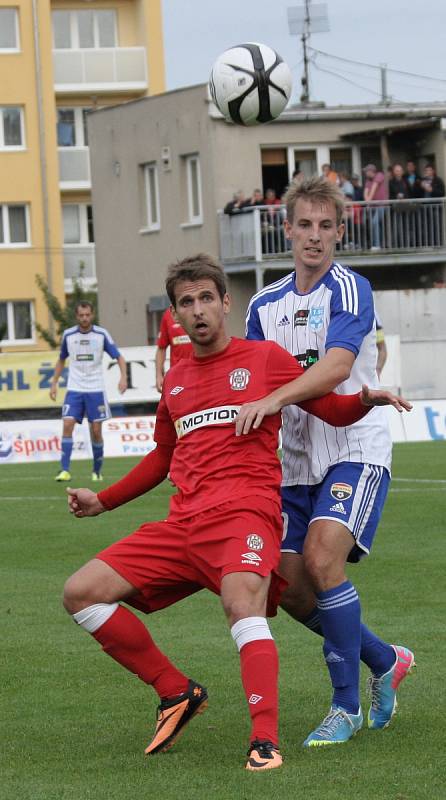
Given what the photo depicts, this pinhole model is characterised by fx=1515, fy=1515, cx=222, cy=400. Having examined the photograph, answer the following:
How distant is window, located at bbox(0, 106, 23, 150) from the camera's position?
57.0 meters

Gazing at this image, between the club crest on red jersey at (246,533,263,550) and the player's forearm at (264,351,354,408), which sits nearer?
the club crest on red jersey at (246,533,263,550)

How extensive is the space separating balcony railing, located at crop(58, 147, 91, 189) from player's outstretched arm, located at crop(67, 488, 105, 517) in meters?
53.9

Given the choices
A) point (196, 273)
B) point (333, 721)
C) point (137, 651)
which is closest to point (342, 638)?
point (333, 721)

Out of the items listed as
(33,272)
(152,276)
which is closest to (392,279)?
(152,276)

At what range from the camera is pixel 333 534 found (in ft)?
19.7

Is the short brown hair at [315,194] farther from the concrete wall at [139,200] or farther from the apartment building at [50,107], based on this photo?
the apartment building at [50,107]

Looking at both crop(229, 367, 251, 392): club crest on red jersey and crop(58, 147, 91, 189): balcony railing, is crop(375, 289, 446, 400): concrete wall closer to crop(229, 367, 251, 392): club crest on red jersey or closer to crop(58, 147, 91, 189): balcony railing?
crop(58, 147, 91, 189): balcony railing

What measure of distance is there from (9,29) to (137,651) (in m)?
53.4

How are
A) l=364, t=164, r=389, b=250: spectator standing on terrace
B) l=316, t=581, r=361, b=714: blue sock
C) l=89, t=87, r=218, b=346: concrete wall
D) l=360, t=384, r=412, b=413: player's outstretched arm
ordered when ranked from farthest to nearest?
l=89, t=87, r=218, b=346: concrete wall
l=364, t=164, r=389, b=250: spectator standing on terrace
l=316, t=581, r=361, b=714: blue sock
l=360, t=384, r=412, b=413: player's outstretched arm

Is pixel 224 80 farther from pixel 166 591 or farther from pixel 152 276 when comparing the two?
pixel 152 276

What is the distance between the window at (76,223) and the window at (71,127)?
2556mm

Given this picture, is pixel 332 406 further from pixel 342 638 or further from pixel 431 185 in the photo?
pixel 431 185

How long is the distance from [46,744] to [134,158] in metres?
37.8

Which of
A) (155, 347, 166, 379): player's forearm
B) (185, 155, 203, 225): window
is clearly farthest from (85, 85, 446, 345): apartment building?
(155, 347, 166, 379): player's forearm
